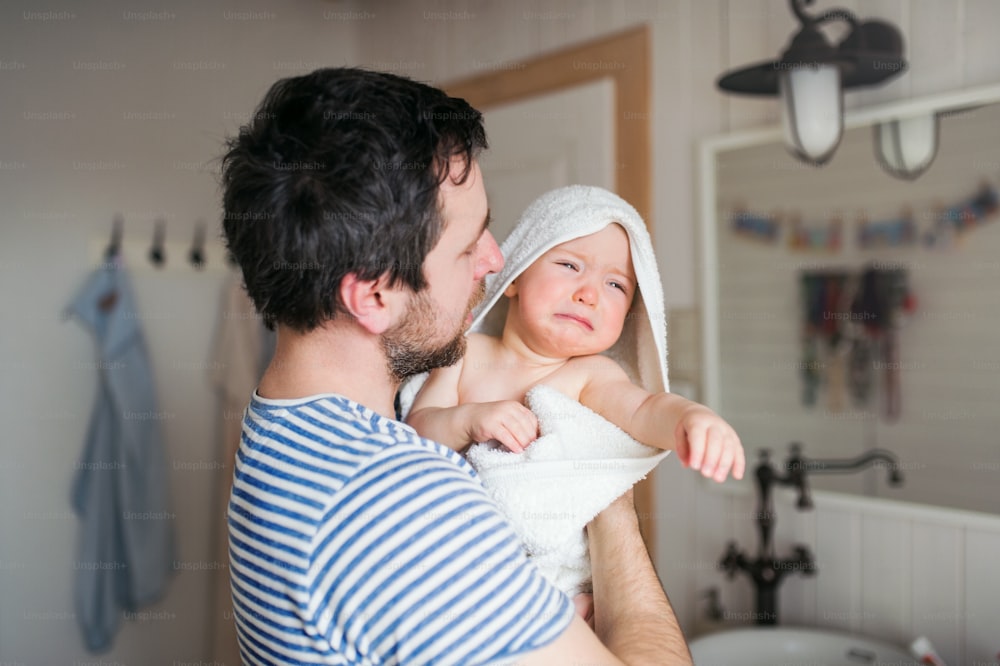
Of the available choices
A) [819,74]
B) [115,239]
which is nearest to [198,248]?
[115,239]

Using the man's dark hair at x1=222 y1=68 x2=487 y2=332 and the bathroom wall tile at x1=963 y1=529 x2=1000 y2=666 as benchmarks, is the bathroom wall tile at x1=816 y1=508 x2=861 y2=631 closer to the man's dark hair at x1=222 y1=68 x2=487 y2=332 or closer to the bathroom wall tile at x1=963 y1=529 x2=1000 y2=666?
the bathroom wall tile at x1=963 y1=529 x2=1000 y2=666

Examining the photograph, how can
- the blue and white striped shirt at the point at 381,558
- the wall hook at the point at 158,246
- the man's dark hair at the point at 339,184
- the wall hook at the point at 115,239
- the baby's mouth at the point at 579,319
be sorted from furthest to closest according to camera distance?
the wall hook at the point at 158,246
the wall hook at the point at 115,239
the baby's mouth at the point at 579,319
the man's dark hair at the point at 339,184
the blue and white striped shirt at the point at 381,558

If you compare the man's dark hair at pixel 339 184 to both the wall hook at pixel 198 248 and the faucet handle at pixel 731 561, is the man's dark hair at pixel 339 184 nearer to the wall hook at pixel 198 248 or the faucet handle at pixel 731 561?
the faucet handle at pixel 731 561

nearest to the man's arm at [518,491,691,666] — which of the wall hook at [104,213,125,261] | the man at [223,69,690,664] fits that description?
the man at [223,69,690,664]

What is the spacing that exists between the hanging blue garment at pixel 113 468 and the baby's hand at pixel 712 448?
6.74 ft

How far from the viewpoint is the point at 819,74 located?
1683 mm

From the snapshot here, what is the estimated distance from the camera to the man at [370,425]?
765mm

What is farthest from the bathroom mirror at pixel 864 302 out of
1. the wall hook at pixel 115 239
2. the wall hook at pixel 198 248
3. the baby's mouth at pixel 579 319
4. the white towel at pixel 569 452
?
the wall hook at pixel 115 239

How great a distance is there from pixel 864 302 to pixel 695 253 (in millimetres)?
456

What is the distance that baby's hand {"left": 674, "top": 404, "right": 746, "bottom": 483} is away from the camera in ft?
3.03

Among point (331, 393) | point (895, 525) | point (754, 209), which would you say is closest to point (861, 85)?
point (754, 209)

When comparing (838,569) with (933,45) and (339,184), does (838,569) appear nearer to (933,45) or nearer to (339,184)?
(933,45)

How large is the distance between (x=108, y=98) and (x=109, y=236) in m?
0.43

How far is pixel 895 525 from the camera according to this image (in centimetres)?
178
